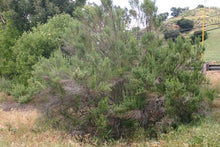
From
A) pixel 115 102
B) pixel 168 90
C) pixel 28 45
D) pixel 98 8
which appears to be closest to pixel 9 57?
pixel 28 45

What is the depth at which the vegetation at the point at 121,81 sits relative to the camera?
24.1ft

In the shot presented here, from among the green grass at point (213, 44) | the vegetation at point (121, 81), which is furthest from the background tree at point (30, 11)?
the green grass at point (213, 44)

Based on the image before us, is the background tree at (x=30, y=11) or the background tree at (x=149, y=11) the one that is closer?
the background tree at (x=149, y=11)

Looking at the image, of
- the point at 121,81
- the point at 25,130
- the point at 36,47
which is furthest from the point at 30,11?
the point at 121,81

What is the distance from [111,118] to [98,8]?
4.57 meters

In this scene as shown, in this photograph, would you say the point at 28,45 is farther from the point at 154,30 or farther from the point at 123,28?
the point at 154,30

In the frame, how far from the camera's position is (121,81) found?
8281 millimetres

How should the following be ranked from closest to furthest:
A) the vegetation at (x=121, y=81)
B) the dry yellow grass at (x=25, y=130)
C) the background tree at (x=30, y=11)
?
the dry yellow grass at (x=25, y=130) → the vegetation at (x=121, y=81) → the background tree at (x=30, y=11)

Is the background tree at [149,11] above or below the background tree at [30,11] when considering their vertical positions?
below

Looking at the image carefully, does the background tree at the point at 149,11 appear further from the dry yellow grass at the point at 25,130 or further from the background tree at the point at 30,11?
the background tree at the point at 30,11

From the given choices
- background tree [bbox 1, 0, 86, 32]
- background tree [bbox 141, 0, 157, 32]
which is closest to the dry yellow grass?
background tree [bbox 141, 0, 157, 32]

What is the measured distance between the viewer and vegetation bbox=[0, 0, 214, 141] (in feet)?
24.1

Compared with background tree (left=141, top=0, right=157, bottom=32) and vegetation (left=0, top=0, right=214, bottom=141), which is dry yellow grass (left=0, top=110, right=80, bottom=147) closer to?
vegetation (left=0, top=0, right=214, bottom=141)

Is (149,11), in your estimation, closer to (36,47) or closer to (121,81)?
(121,81)
